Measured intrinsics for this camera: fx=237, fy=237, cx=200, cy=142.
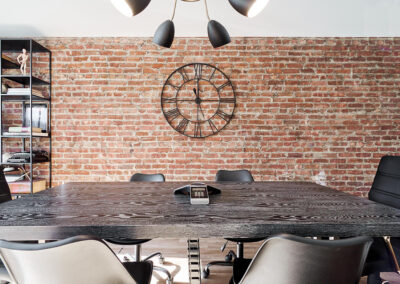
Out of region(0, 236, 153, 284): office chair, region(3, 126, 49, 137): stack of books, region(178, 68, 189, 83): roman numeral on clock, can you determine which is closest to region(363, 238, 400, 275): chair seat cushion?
region(0, 236, 153, 284): office chair

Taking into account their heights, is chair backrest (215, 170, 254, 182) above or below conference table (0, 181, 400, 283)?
below

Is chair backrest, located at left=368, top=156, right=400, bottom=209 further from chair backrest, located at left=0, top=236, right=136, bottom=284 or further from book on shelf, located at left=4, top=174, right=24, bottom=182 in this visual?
book on shelf, located at left=4, top=174, right=24, bottom=182

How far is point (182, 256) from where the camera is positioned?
2.46 meters

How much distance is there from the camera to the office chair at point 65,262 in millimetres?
716

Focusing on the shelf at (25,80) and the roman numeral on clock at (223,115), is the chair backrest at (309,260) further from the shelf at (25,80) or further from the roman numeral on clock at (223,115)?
the shelf at (25,80)

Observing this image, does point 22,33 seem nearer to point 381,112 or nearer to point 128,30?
point 128,30

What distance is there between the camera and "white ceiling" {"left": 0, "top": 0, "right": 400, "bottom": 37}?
2676 millimetres

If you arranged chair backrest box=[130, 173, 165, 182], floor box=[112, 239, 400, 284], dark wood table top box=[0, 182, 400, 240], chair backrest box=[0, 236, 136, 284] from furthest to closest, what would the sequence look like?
chair backrest box=[130, 173, 165, 182] → floor box=[112, 239, 400, 284] → dark wood table top box=[0, 182, 400, 240] → chair backrest box=[0, 236, 136, 284]

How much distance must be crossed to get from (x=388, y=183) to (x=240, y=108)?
74.3 inches

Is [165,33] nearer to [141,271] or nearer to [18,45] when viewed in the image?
[141,271]

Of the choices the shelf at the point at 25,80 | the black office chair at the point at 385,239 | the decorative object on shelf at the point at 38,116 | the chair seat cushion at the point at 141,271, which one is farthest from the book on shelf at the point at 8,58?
the black office chair at the point at 385,239

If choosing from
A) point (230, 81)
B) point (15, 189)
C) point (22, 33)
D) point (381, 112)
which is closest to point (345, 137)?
point (381, 112)

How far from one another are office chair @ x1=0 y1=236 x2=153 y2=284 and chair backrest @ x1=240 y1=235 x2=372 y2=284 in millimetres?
496

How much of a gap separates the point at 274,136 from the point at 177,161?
4.57 feet
